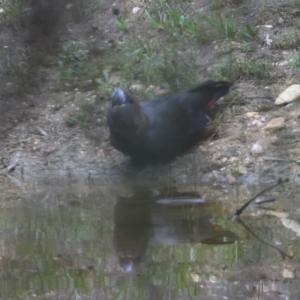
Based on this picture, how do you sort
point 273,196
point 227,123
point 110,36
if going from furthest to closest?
point 110,36
point 227,123
point 273,196

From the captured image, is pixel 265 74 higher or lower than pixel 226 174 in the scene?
Result: higher

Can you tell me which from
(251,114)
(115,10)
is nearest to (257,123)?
(251,114)

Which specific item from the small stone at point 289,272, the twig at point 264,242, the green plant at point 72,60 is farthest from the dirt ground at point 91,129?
the small stone at point 289,272

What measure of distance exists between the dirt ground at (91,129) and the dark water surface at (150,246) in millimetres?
403

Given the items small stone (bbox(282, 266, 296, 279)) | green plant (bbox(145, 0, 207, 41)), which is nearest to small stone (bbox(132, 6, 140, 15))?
green plant (bbox(145, 0, 207, 41))

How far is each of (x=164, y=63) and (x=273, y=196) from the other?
214cm

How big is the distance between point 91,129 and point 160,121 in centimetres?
77

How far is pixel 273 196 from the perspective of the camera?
431 cm

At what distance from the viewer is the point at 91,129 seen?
5785 millimetres

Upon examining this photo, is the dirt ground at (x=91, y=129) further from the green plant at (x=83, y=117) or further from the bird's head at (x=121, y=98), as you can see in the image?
the bird's head at (x=121, y=98)

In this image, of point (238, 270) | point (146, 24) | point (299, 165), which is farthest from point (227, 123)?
point (238, 270)

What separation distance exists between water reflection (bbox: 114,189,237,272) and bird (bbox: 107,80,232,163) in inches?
24.6

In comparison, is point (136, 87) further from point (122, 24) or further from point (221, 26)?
point (122, 24)

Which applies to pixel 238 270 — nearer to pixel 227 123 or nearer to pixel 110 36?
pixel 227 123
